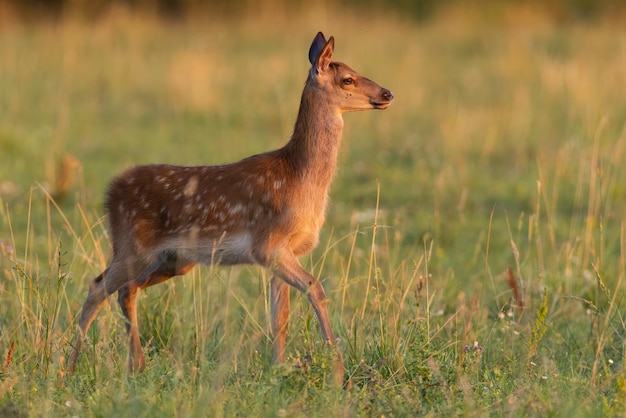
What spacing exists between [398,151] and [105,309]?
6.80m

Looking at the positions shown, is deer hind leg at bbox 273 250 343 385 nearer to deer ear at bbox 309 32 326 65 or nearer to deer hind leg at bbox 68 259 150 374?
deer hind leg at bbox 68 259 150 374

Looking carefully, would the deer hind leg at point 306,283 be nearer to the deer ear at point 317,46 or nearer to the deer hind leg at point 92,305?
the deer hind leg at point 92,305

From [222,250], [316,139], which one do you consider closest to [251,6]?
[316,139]

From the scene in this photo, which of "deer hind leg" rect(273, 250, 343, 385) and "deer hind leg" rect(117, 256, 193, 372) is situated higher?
"deer hind leg" rect(273, 250, 343, 385)

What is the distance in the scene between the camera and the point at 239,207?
6395 millimetres

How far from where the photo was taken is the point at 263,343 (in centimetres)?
671

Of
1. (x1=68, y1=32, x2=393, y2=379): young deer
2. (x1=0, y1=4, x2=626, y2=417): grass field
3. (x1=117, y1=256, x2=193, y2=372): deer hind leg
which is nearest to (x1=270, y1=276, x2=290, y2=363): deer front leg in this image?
(x1=68, y1=32, x2=393, y2=379): young deer

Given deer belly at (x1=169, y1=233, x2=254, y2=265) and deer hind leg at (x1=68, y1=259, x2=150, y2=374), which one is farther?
deer hind leg at (x1=68, y1=259, x2=150, y2=374)

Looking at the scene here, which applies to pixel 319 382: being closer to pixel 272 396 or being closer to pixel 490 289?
pixel 272 396

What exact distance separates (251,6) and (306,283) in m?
19.7

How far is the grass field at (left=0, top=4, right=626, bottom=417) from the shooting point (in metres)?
5.65

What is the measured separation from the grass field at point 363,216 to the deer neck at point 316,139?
0.52m

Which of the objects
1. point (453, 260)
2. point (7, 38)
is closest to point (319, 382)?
point (453, 260)

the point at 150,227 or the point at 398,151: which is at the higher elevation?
the point at 150,227
